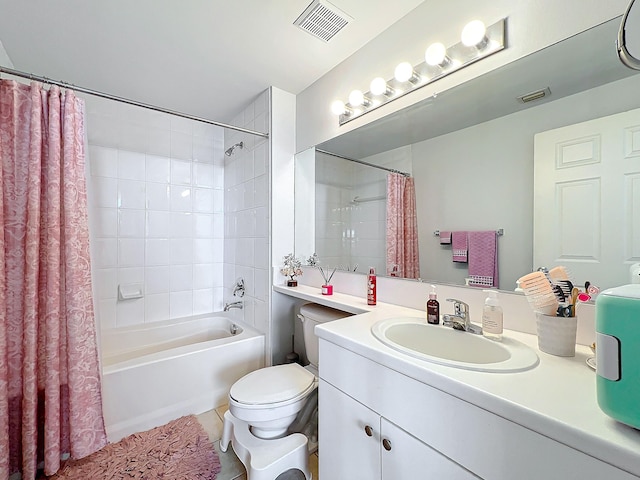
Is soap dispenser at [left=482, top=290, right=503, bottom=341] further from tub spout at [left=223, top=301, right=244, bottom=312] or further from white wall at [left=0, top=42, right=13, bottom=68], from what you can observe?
white wall at [left=0, top=42, right=13, bottom=68]

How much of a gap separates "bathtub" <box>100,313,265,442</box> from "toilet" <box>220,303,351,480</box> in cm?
45

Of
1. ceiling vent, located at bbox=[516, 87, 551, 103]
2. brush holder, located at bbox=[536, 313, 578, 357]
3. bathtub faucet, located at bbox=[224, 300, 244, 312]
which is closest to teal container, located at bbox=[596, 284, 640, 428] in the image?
brush holder, located at bbox=[536, 313, 578, 357]

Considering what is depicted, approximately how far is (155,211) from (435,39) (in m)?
2.43

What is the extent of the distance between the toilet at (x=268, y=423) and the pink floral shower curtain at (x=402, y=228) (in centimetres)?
78

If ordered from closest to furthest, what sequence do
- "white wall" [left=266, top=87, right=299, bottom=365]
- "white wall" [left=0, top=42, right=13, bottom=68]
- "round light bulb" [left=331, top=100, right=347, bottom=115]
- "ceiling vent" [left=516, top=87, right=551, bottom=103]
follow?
"ceiling vent" [left=516, top=87, right=551, bottom=103]
"white wall" [left=0, top=42, right=13, bottom=68]
"round light bulb" [left=331, top=100, right=347, bottom=115]
"white wall" [left=266, top=87, right=299, bottom=365]

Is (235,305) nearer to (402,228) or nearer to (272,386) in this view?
(272,386)

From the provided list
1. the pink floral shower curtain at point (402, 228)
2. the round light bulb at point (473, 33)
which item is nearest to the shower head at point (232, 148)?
the pink floral shower curtain at point (402, 228)

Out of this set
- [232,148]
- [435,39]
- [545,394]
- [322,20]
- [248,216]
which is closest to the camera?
[545,394]

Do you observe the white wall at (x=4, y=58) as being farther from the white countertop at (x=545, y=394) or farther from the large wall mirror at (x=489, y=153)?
the white countertop at (x=545, y=394)

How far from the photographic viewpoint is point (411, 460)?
0.78 meters

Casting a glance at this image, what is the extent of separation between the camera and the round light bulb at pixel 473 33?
3.72 feet

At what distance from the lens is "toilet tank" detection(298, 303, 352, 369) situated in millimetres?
1673

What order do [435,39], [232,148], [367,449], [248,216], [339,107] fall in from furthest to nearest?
[232,148], [248,216], [339,107], [435,39], [367,449]

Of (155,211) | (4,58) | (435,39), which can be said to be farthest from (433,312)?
(4,58)
